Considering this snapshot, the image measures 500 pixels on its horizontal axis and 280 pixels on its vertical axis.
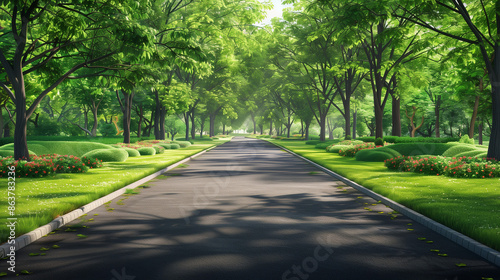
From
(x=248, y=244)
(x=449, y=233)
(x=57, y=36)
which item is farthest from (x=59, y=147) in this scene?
(x=449, y=233)

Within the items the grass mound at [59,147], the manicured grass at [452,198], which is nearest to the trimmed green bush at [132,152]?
the grass mound at [59,147]

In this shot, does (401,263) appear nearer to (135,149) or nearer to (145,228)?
(145,228)

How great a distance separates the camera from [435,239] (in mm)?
7273

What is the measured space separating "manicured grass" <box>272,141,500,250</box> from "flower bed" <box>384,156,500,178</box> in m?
0.77

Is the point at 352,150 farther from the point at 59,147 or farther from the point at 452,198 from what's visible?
the point at 59,147

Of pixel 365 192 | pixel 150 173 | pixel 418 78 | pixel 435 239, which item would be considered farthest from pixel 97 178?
pixel 418 78

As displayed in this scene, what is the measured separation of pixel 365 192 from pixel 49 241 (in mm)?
8900

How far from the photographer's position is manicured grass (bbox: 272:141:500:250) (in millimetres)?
7355

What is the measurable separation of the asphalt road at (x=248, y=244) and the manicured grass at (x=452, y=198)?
0.51 meters

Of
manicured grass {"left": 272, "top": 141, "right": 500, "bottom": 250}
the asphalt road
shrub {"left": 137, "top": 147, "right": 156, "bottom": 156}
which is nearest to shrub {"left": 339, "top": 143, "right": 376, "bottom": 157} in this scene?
manicured grass {"left": 272, "top": 141, "right": 500, "bottom": 250}

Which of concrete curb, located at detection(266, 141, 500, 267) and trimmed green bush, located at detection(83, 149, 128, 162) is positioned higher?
trimmed green bush, located at detection(83, 149, 128, 162)

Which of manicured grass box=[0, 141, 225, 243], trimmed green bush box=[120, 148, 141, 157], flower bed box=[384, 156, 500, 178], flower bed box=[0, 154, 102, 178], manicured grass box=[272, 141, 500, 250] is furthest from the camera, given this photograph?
trimmed green bush box=[120, 148, 141, 157]

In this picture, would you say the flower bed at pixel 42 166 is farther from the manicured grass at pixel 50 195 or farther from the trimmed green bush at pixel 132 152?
the trimmed green bush at pixel 132 152

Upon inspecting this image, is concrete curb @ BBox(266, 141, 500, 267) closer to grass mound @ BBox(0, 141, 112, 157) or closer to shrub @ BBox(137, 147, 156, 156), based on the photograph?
grass mound @ BBox(0, 141, 112, 157)
